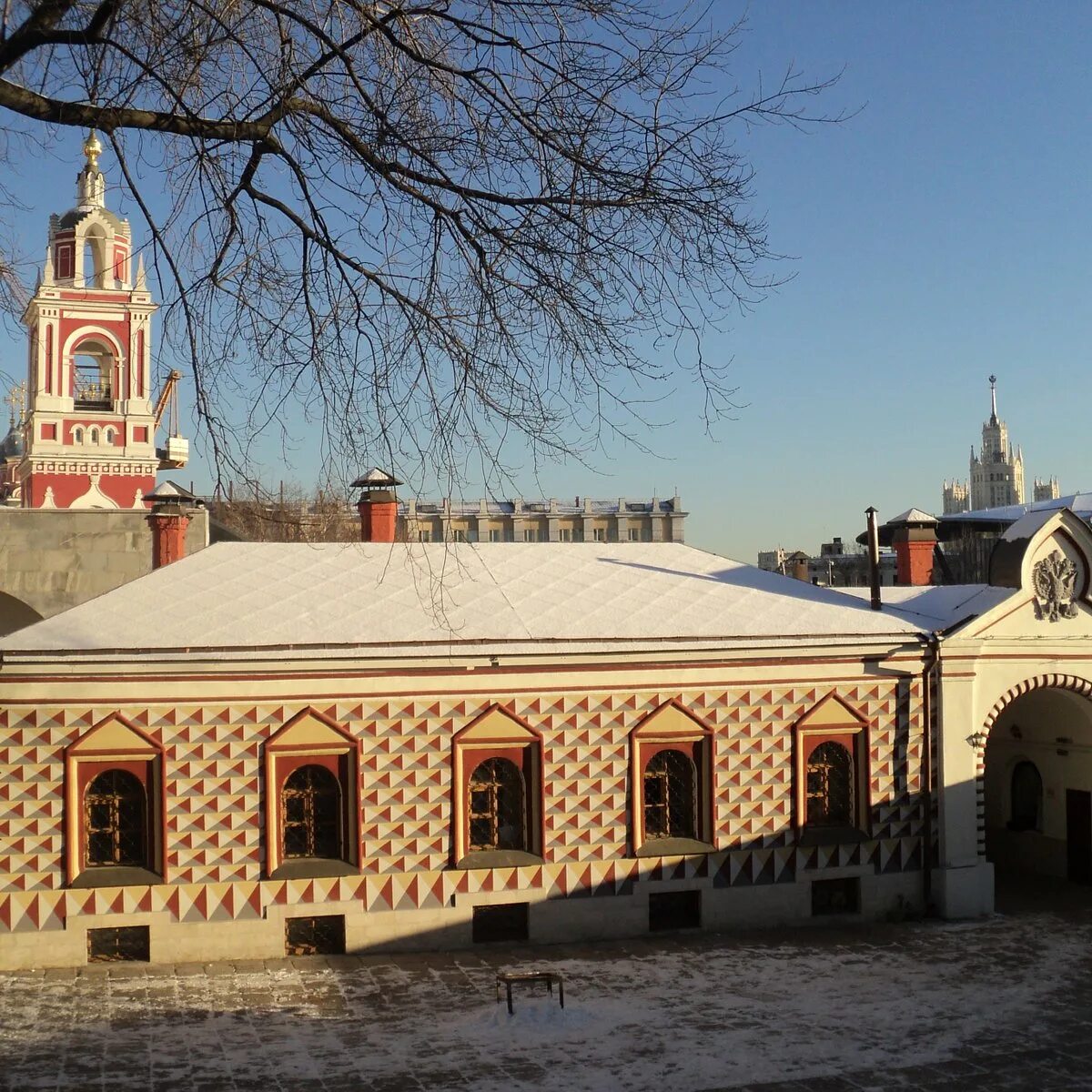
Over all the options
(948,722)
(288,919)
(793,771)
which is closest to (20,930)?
(288,919)

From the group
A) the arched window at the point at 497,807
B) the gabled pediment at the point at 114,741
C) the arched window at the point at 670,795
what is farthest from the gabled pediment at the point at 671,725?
the gabled pediment at the point at 114,741

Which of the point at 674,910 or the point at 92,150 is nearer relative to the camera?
the point at 92,150

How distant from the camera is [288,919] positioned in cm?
1764

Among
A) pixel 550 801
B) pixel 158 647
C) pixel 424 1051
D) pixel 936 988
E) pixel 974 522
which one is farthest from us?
pixel 974 522

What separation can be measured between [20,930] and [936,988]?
11.5 meters

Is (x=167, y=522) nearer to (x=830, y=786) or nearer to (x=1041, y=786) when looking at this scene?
(x=830, y=786)

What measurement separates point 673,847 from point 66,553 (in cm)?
1523

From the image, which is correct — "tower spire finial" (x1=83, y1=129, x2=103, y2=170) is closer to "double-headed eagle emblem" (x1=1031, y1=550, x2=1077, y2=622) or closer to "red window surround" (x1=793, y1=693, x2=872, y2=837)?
"red window surround" (x1=793, y1=693, x2=872, y2=837)

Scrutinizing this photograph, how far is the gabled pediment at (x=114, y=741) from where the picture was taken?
56.0 feet

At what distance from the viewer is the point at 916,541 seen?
84.2 feet

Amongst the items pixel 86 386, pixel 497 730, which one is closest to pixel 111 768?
pixel 497 730

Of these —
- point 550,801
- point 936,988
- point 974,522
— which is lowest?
point 936,988

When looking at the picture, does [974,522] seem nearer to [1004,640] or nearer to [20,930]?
[1004,640]

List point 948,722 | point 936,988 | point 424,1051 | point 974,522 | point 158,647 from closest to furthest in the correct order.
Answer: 1. point 424,1051
2. point 936,988
3. point 158,647
4. point 948,722
5. point 974,522
